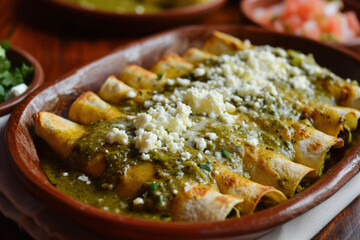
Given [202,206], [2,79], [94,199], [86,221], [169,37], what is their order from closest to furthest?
[86,221]
[202,206]
[94,199]
[2,79]
[169,37]

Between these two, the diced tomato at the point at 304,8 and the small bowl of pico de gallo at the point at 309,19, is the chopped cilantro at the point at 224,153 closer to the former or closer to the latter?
the small bowl of pico de gallo at the point at 309,19

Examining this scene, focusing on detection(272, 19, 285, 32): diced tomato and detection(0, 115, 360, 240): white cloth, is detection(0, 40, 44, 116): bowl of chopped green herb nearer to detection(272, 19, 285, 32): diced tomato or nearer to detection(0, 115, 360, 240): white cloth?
detection(0, 115, 360, 240): white cloth

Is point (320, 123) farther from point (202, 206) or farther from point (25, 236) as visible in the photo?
point (25, 236)

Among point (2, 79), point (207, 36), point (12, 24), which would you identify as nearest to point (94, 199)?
point (2, 79)

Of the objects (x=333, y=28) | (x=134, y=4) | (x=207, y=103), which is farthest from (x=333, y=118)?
(x=134, y=4)

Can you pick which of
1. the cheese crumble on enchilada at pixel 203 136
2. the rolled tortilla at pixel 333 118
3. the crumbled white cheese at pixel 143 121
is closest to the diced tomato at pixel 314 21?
the cheese crumble on enchilada at pixel 203 136

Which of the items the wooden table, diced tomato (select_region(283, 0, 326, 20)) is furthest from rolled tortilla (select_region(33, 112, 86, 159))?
diced tomato (select_region(283, 0, 326, 20))

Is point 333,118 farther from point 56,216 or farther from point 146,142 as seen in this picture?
point 56,216
